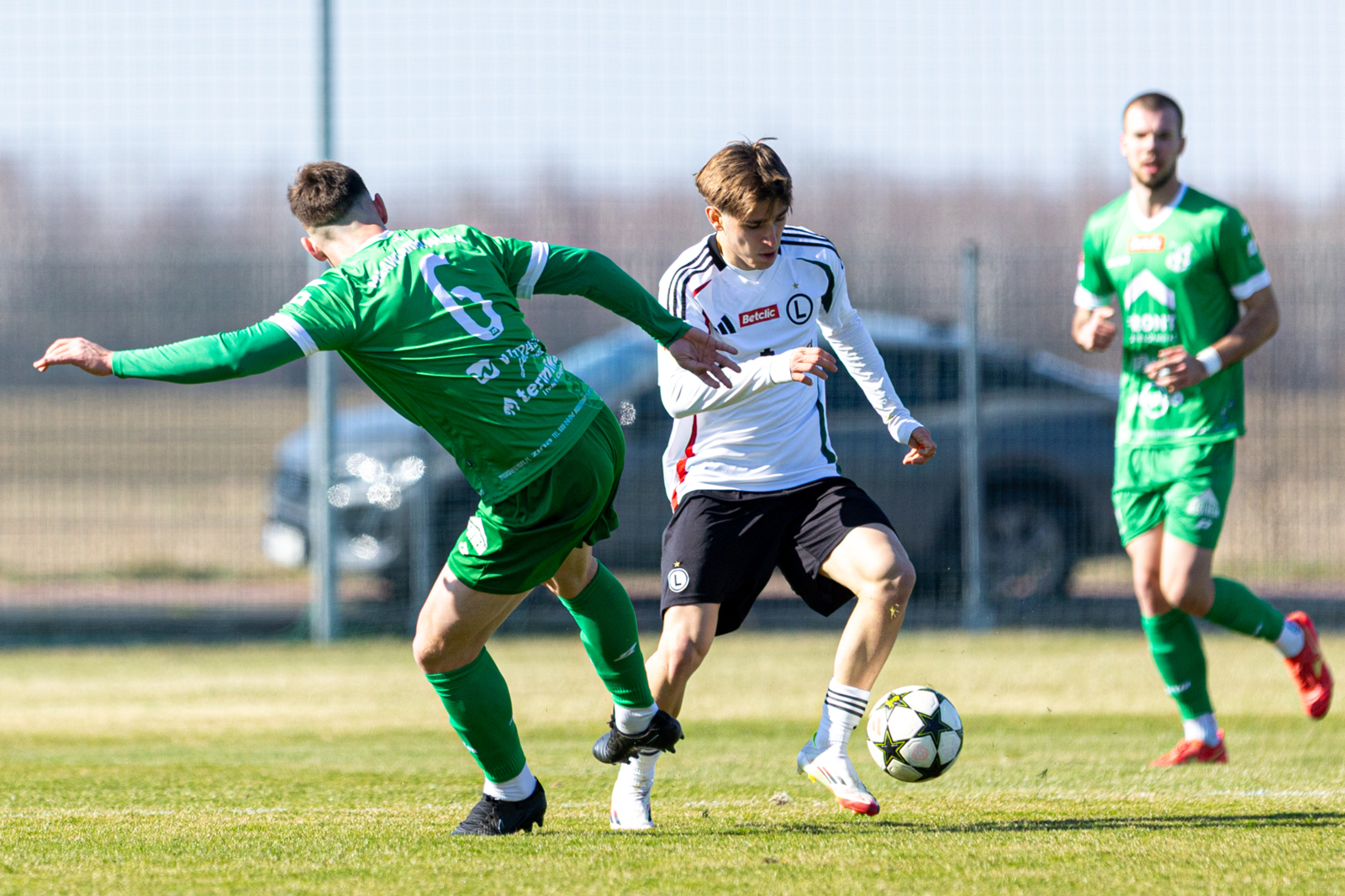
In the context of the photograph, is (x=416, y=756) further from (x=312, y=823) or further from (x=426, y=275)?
(x=426, y=275)

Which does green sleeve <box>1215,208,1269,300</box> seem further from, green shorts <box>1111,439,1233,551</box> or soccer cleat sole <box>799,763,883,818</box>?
soccer cleat sole <box>799,763,883,818</box>

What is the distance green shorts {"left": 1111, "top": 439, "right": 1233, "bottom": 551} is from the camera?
5898mm

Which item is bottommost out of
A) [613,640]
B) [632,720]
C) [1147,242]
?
[632,720]

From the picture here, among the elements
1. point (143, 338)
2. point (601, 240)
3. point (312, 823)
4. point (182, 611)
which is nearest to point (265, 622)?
point (182, 611)

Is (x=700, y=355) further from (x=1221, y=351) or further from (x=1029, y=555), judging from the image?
(x=1029, y=555)

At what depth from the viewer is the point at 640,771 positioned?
4.59 meters

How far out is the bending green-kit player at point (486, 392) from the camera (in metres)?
4.05

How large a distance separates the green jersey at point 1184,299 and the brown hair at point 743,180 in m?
2.04

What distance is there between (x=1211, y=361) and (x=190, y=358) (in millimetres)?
3815

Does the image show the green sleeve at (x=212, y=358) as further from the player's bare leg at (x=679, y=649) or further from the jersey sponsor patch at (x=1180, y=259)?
the jersey sponsor patch at (x=1180, y=259)

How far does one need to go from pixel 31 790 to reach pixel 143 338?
6.32m

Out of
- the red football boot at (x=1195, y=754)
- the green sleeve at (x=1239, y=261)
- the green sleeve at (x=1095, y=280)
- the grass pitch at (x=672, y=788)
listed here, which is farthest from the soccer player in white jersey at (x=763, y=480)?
the red football boot at (x=1195, y=754)

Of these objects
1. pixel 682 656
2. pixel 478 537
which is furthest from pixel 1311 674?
pixel 478 537

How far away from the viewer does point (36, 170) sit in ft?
48.0
